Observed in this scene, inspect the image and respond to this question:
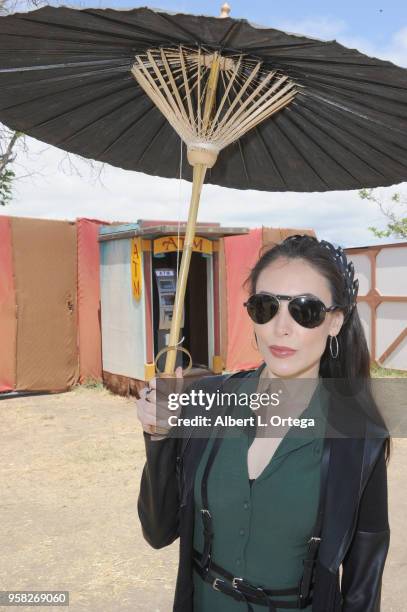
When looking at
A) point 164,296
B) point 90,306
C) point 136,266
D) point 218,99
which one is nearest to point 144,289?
point 136,266

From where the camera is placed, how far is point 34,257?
31.6 ft

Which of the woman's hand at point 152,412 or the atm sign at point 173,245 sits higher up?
the atm sign at point 173,245

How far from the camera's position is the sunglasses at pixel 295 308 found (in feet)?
5.62

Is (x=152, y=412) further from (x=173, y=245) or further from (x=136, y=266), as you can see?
(x=173, y=245)

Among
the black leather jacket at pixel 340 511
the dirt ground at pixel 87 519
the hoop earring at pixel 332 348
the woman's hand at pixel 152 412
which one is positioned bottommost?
the dirt ground at pixel 87 519

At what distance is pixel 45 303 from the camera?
9789mm

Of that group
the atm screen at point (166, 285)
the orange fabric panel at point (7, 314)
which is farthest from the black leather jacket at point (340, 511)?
the orange fabric panel at point (7, 314)

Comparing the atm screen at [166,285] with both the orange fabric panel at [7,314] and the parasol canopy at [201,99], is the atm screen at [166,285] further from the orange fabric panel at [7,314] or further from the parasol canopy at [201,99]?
the parasol canopy at [201,99]

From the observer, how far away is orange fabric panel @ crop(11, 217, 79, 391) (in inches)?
374

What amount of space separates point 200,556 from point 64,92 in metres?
1.99

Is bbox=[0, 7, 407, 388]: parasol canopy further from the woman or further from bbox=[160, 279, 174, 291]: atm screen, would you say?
bbox=[160, 279, 174, 291]: atm screen

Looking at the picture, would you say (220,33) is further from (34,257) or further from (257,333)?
(34,257)

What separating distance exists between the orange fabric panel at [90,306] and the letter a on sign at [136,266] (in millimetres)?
1549

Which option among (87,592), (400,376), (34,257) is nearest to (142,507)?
(87,592)
